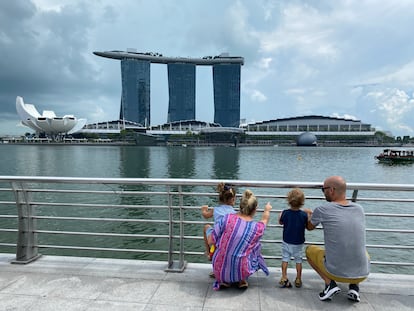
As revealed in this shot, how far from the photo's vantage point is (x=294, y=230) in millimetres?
3449

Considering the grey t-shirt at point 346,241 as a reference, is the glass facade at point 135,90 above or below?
above

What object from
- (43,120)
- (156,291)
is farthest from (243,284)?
(43,120)

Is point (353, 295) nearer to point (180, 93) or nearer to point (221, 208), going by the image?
point (221, 208)

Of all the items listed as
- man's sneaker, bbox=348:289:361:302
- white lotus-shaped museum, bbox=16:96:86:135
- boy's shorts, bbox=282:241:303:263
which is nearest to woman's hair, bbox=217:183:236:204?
boy's shorts, bbox=282:241:303:263

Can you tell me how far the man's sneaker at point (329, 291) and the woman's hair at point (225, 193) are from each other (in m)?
1.45

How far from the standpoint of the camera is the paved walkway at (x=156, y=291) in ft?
9.81

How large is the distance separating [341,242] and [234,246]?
1.13m

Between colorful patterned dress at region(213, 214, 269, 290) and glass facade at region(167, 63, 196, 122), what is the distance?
19736 centimetres

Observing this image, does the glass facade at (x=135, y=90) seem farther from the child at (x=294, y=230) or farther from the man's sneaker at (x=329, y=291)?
the man's sneaker at (x=329, y=291)

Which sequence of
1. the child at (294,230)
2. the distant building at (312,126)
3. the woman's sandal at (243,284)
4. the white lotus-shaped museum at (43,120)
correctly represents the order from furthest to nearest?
the distant building at (312,126) < the white lotus-shaped museum at (43,120) < the child at (294,230) < the woman's sandal at (243,284)

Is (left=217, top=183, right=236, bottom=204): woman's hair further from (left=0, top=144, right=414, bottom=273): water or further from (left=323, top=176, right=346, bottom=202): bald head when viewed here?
(left=0, top=144, right=414, bottom=273): water

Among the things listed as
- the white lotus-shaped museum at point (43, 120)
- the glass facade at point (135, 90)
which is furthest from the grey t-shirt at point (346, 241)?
the glass facade at point (135, 90)

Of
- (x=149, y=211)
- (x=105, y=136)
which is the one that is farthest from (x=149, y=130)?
(x=149, y=211)

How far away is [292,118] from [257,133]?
2713 cm
